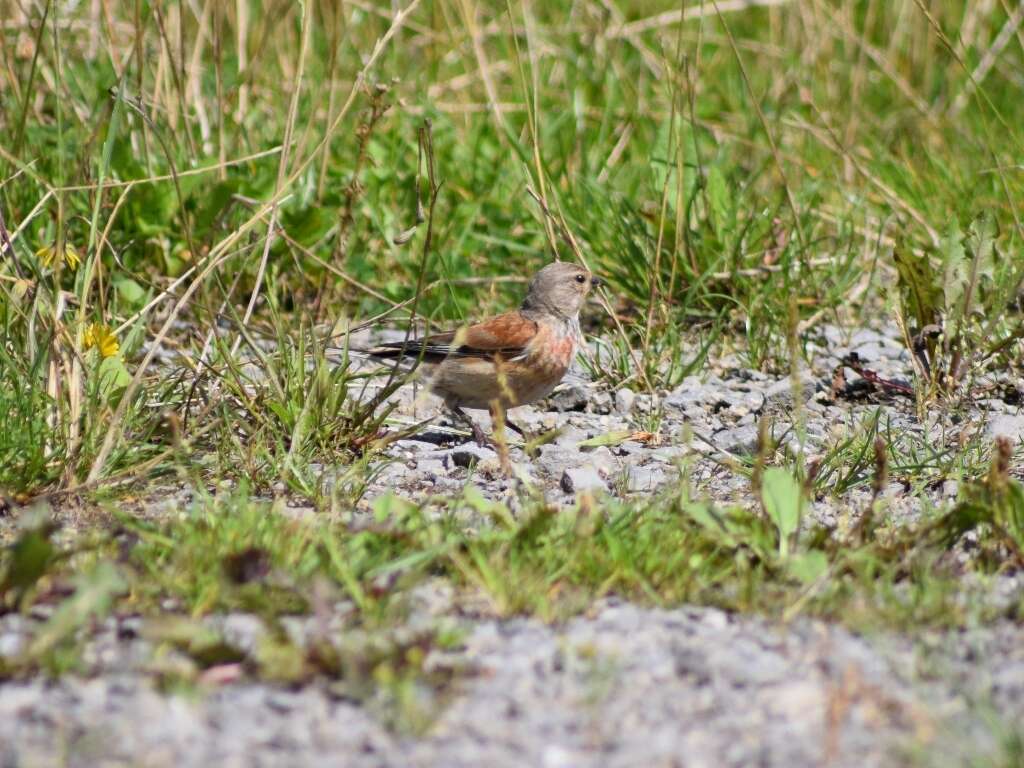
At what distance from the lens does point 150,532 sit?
3291mm

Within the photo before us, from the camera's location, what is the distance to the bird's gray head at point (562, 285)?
5598 millimetres

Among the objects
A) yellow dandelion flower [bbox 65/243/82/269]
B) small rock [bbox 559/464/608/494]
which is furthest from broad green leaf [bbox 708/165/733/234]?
yellow dandelion flower [bbox 65/243/82/269]

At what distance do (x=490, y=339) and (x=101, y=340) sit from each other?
5.76 feet

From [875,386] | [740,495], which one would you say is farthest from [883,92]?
[740,495]

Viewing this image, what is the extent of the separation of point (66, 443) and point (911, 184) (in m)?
4.35

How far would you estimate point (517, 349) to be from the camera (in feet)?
17.5

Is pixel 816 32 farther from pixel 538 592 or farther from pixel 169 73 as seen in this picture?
pixel 538 592

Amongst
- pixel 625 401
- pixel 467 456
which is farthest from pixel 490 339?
pixel 467 456

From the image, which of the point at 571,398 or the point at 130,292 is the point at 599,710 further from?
the point at 130,292

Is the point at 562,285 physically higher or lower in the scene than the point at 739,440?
higher

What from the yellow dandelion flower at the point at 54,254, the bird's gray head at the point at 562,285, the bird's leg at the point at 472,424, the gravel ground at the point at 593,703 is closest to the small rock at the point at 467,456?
the bird's leg at the point at 472,424

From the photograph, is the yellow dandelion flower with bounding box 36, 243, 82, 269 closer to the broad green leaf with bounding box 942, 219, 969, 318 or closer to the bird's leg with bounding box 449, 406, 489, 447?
the bird's leg with bounding box 449, 406, 489, 447

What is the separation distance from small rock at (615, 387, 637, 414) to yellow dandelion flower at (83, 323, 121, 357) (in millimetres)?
1899

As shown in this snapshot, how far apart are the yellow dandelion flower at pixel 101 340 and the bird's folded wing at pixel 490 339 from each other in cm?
126
